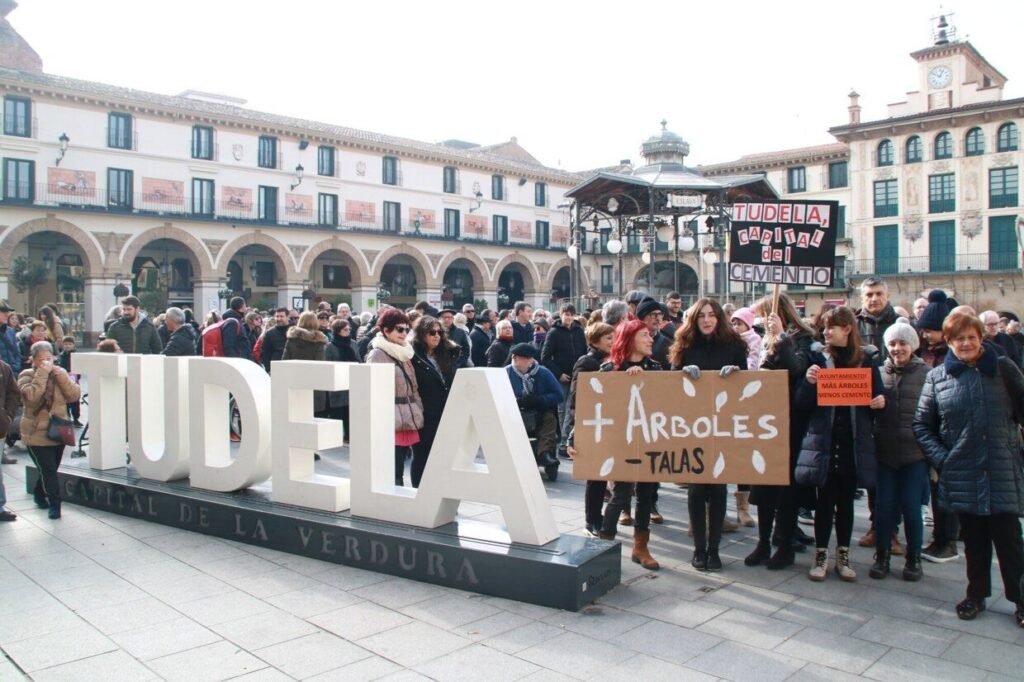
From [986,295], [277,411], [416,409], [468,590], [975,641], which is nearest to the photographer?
[975,641]

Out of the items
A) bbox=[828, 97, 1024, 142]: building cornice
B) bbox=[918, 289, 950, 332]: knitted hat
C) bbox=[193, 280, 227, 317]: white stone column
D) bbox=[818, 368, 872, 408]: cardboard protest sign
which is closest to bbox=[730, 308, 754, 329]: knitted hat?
bbox=[918, 289, 950, 332]: knitted hat

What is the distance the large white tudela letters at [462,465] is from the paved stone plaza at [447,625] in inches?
17.7

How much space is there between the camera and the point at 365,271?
1458 inches

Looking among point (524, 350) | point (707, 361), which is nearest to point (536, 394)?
point (524, 350)

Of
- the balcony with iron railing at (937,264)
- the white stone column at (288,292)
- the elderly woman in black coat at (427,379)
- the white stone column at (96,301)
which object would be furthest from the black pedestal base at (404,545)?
the balcony with iron railing at (937,264)

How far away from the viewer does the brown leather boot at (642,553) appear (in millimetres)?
4957

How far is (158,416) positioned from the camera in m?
6.61

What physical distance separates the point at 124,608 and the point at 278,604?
0.85 m

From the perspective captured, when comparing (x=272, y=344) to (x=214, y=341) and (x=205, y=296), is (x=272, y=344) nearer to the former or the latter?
(x=214, y=341)

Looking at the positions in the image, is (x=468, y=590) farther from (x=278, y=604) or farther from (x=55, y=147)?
(x=55, y=147)

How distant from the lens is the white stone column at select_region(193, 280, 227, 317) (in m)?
→ 31.6

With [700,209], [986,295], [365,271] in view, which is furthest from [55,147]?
[986,295]

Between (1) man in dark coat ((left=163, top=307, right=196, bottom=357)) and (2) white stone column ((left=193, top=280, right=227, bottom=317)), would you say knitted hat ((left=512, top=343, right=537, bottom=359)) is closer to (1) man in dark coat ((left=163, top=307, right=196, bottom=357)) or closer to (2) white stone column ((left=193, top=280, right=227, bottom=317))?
(1) man in dark coat ((left=163, top=307, right=196, bottom=357))

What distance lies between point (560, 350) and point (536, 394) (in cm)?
124
